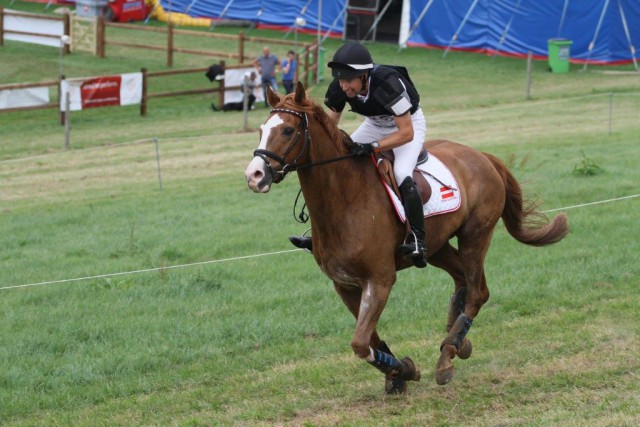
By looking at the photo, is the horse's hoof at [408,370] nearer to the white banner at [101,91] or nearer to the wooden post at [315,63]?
the white banner at [101,91]

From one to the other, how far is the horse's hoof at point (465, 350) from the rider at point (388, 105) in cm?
86

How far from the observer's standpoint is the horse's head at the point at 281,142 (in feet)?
22.2

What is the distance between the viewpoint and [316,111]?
748 centimetres

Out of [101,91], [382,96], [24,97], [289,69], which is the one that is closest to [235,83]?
[289,69]

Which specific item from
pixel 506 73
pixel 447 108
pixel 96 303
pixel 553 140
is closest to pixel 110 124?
pixel 447 108

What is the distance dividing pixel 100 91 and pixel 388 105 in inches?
941

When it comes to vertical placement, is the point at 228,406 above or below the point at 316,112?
below

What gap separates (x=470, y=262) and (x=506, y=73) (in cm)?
3131

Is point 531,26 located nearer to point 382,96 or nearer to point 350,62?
point 382,96

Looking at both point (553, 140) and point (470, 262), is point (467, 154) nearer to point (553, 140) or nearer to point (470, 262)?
point (470, 262)

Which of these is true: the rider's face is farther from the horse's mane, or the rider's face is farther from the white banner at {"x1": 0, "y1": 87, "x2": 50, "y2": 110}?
the white banner at {"x1": 0, "y1": 87, "x2": 50, "y2": 110}

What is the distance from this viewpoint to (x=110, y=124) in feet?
99.5

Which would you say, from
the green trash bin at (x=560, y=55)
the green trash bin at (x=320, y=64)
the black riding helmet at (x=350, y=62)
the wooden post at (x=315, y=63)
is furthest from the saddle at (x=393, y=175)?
the green trash bin at (x=560, y=55)

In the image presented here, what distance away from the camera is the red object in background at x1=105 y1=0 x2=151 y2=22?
157ft
